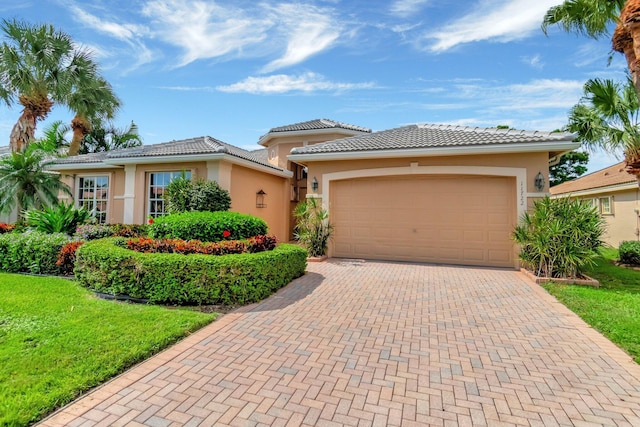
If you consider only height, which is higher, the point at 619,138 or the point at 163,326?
the point at 619,138

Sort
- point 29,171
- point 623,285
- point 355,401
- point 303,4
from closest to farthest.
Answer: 1. point 355,401
2. point 623,285
3. point 303,4
4. point 29,171

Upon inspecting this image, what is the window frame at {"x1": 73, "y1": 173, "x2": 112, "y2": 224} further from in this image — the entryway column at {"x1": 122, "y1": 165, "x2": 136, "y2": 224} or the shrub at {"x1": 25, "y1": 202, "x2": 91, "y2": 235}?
the shrub at {"x1": 25, "y1": 202, "x2": 91, "y2": 235}

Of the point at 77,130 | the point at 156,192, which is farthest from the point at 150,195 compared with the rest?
the point at 77,130

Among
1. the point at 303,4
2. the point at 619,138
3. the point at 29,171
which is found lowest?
the point at 29,171

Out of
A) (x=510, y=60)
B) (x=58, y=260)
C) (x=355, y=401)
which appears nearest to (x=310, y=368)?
(x=355, y=401)

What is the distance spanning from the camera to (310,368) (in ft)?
11.1

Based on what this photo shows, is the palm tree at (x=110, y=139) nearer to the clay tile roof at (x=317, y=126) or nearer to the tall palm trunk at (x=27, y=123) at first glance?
the tall palm trunk at (x=27, y=123)

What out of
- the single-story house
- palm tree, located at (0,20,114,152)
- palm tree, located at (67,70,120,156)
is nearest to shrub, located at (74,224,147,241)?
the single-story house

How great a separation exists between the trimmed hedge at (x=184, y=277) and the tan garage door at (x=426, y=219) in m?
5.29

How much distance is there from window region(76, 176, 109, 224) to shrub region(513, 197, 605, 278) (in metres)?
15.9

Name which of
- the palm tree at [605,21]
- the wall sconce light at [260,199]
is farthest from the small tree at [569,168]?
the wall sconce light at [260,199]

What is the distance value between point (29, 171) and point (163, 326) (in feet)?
38.6

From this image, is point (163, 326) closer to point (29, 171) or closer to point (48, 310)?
point (48, 310)

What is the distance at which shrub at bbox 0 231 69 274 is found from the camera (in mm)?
7906
